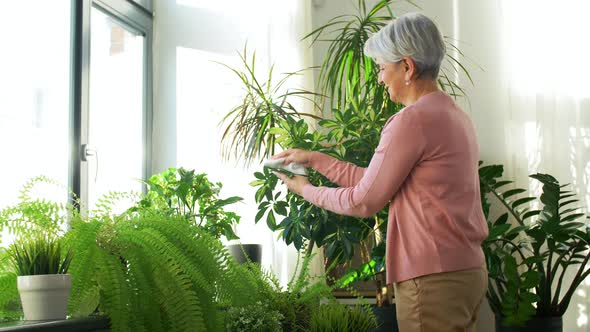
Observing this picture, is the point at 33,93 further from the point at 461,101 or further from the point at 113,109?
the point at 461,101

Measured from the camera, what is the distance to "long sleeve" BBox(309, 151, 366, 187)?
196cm

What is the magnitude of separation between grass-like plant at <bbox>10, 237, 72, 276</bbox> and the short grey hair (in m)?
0.89

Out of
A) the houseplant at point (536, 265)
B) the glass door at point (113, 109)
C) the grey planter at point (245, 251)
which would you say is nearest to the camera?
the houseplant at point (536, 265)

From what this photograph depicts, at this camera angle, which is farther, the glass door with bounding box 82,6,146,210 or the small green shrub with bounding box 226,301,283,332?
the glass door with bounding box 82,6,146,210

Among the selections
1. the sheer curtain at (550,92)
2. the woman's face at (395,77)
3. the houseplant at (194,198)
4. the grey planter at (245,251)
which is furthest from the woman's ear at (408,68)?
the sheer curtain at (550,92)

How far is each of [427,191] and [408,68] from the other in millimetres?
321

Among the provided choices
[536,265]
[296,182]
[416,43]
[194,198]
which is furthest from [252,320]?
[536,265]

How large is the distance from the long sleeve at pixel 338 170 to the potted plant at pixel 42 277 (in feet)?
2.52

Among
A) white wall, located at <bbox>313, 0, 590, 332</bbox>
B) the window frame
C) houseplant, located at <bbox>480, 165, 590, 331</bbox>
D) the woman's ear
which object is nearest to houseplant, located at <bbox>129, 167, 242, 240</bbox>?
the window frame

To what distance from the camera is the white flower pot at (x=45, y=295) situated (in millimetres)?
1378

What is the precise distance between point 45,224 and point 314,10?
3.42m

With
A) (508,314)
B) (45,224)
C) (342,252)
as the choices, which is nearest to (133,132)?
(342,252)

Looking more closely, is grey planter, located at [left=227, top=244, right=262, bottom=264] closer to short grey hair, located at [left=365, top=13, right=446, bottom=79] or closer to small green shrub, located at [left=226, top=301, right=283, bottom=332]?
small green shrub, located at [left=226, top=301, right=283, bottom=332]

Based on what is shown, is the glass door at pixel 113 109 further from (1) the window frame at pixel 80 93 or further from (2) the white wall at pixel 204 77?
(2) the white wall at pixel 204 77
